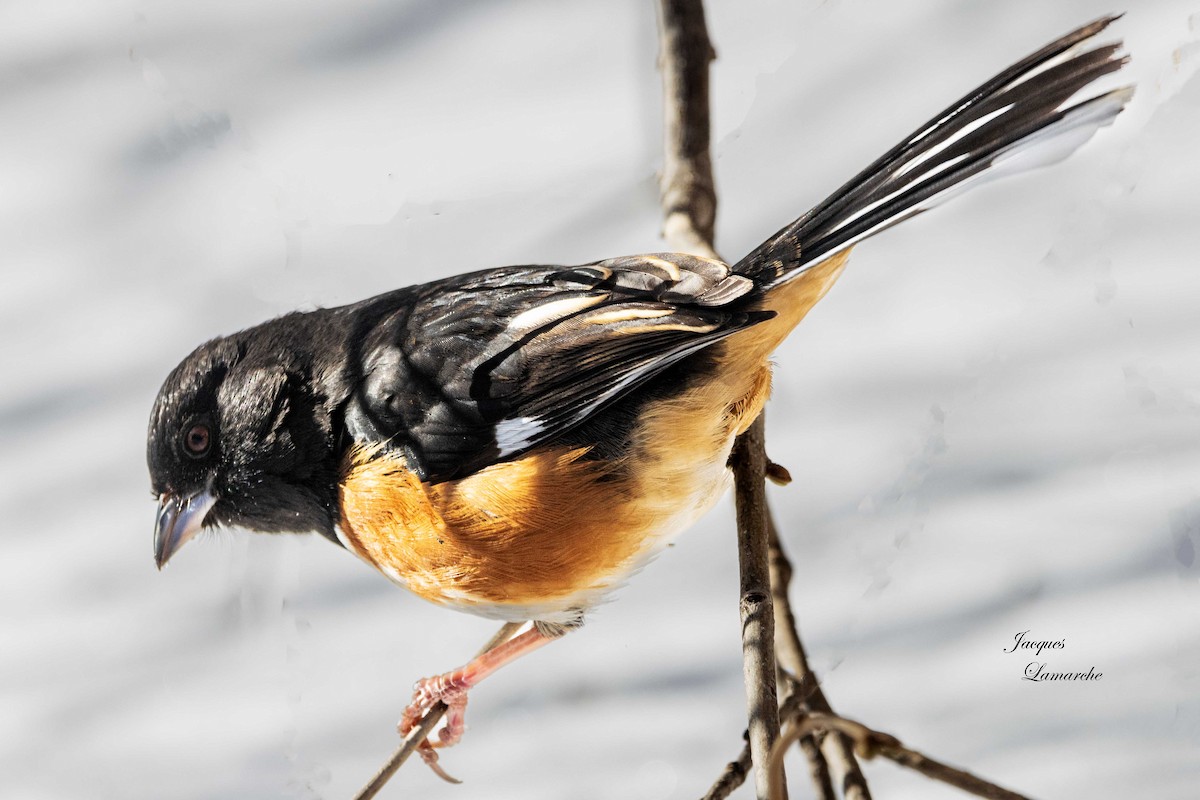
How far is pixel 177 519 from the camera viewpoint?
1.88 m

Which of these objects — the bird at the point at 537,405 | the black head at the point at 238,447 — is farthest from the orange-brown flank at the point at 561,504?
the black head at the point at 238,447

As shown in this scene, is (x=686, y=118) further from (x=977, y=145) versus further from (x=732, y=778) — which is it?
(x=732, y=778)

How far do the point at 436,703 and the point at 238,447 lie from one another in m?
0.59

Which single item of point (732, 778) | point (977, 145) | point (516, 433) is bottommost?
point (732, 778)

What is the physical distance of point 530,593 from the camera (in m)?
1.76

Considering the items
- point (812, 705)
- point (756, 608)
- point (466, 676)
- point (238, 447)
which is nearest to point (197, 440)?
point (238, 447)

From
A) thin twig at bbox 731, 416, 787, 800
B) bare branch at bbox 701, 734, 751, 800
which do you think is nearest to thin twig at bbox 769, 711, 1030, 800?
thin twig at bbox 731, 416, 787, 800

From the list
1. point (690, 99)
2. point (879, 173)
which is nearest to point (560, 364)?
point (879, 173)

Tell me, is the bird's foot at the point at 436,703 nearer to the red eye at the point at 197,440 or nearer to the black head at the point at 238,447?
the black head at the point at 238,447

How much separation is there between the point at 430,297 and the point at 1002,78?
3.28ft

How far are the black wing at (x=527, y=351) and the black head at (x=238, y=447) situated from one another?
4.5 inches

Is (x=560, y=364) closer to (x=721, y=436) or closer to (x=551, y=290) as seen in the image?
(x=551, y=290)

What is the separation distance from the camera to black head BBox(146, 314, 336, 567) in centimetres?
188

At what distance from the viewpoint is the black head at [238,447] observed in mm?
1877
